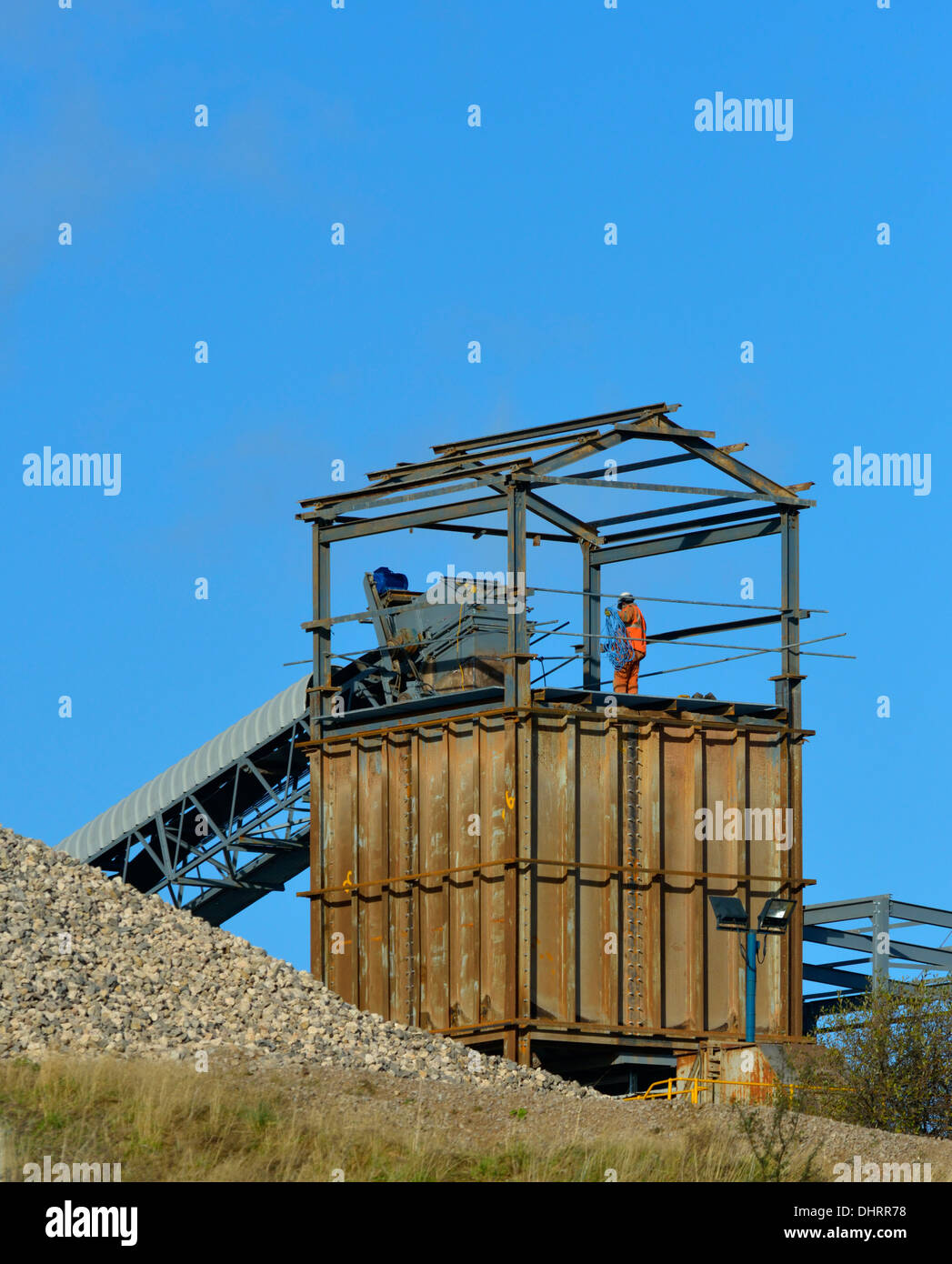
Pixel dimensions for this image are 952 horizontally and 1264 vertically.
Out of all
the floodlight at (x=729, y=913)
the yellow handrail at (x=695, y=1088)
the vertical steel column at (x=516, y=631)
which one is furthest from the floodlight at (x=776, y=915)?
the vertical steel column at (x=516, y=631)

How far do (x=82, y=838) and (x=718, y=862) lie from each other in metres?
14.8

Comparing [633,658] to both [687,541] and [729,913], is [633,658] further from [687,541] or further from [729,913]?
[729,913]

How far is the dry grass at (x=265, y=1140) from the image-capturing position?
20.9 meters

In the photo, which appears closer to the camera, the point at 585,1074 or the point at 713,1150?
the point at 713,1150

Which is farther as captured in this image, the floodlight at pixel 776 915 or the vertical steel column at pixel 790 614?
the vertical steel column at pixel 790 614

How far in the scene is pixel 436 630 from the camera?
34.6 m

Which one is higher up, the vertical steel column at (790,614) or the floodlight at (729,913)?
the vertical steel column at (790,614)

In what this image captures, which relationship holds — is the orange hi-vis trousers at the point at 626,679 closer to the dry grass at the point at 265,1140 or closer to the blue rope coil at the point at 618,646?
the blue rope coil at the point at 618,646

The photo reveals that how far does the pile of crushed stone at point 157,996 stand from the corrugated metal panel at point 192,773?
6.61 m

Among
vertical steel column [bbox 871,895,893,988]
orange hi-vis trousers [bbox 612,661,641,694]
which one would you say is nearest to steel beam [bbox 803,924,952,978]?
vertical steel column [bbox 871,895,893,988]

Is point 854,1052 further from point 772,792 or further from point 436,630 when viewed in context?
point 436,630
